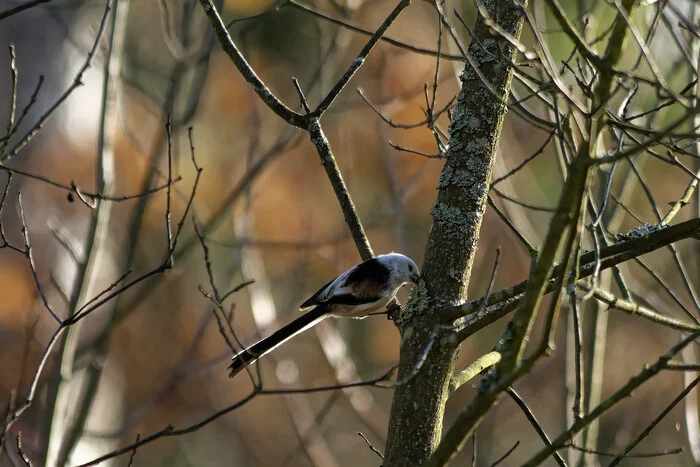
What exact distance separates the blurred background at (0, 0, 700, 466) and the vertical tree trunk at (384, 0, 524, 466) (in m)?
2.78

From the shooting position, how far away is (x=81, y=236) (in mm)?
7805

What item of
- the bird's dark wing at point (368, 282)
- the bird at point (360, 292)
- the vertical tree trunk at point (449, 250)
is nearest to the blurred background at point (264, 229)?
the bird at point (360, 292)

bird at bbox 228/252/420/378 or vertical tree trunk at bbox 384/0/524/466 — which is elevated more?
bird at bbox 228/252/420/378

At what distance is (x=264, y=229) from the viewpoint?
961 centimetres

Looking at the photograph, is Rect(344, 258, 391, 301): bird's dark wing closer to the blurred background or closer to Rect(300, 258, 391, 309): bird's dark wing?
Rect(300, 258, 391, 309): bird's dark wing

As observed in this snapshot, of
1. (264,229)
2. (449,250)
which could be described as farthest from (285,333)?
(264,229)

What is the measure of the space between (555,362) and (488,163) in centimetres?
738

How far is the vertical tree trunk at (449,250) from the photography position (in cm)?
231

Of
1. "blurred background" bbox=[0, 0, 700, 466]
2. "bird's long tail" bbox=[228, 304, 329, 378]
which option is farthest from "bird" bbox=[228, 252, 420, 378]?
"blurred background" bbox=[0, 0, 700, 466]

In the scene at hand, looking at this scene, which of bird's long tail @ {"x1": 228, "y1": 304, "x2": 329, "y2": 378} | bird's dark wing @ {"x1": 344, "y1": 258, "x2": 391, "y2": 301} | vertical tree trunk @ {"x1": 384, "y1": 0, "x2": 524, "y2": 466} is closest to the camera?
vertical tree trunk @ {"x1": 384, "y1": 0, "x2": 524, "y2": 466}

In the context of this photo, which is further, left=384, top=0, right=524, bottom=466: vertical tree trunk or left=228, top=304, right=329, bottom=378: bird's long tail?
left=228, top=304, right=329, bottom=378: bird's long tail

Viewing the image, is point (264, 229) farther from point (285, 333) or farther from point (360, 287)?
point (285, 333)

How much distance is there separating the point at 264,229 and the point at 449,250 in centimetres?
728

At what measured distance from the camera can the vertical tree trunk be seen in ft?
7.59
